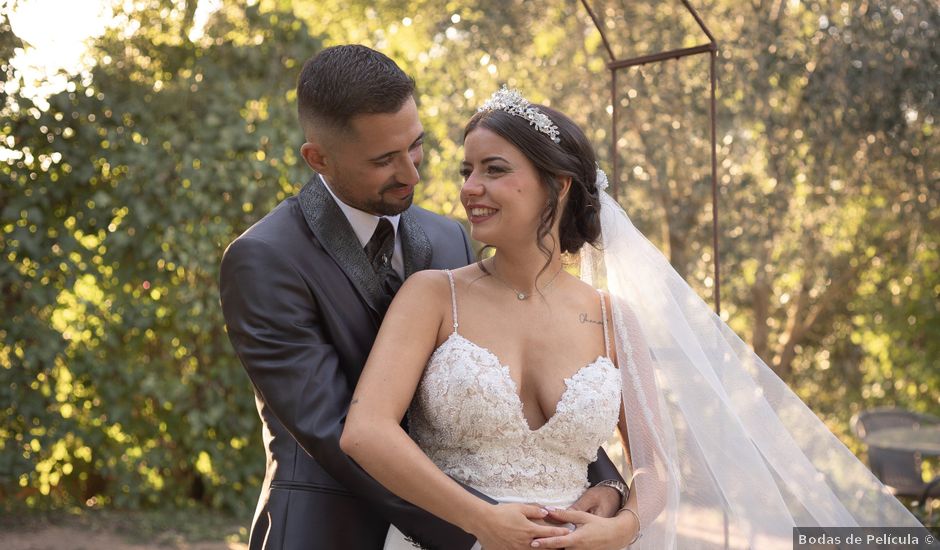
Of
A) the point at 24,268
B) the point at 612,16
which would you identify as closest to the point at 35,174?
the point at 24,268

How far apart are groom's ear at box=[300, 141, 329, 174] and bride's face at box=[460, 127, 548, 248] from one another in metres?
0.35

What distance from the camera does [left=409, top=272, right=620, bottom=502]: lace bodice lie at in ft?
7.46

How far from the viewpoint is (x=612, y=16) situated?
7707 mm

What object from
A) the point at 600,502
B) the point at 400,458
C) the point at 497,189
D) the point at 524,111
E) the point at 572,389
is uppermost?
the point at 524,111

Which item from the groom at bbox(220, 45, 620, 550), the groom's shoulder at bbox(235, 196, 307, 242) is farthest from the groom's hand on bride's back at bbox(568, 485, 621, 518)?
the groom's shoulder at bbox(235, 196, 307, 242)

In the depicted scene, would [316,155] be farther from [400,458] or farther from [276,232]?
[400,458]

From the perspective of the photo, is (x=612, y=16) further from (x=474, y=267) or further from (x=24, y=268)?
(x=474, y=267)

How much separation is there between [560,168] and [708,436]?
792 mm

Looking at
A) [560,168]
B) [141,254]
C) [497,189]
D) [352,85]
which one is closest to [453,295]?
[497,189]

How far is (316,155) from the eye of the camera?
2441 mm

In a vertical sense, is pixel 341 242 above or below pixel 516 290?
above

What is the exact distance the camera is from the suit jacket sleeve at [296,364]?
6.93 ft

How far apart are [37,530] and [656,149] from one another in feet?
16.9

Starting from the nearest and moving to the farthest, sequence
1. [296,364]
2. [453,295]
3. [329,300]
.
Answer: [296,364], [329,300], [453,295]
